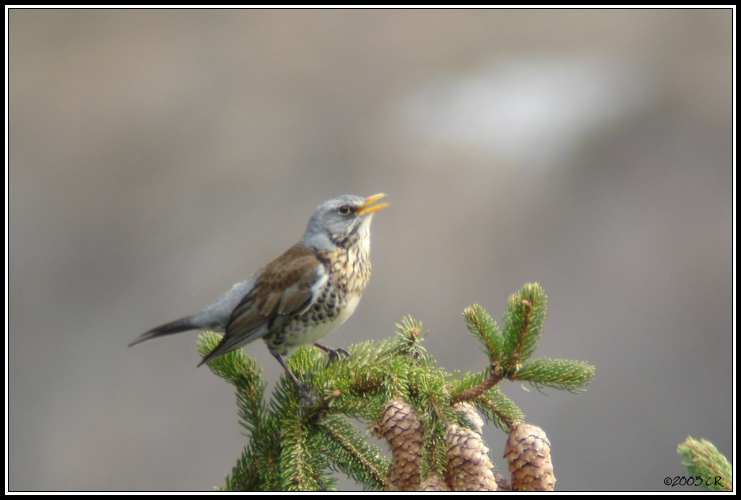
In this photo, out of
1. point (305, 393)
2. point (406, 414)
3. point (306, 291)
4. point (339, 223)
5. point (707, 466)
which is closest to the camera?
point (707, 466)

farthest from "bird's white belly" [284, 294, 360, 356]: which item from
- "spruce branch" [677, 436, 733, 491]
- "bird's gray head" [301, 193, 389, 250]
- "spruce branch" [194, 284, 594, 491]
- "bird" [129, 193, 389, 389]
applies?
"spruce branch" [677, 436, 733, 491]

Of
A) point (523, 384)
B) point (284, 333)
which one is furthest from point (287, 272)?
point (523, 384)

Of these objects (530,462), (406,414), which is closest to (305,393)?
(406,414)

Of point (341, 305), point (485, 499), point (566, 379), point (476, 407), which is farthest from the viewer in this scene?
point (341, 305)

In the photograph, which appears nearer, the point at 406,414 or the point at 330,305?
the point at 406,414

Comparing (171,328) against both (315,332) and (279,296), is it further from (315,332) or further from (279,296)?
(315,332)

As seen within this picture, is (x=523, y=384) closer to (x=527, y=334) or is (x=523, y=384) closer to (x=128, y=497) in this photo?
(x=527, y=334)

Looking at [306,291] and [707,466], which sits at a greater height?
[306,291]
